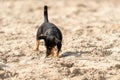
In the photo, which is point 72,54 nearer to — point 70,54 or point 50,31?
point 70,54

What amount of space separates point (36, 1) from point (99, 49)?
7.72 m

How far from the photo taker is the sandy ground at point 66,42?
362 inches

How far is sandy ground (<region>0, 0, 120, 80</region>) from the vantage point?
920cm

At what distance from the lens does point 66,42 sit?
38.0 ft

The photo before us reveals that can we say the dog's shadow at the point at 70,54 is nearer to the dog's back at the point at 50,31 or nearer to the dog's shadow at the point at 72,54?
the dog's shadow at the point at 72,54

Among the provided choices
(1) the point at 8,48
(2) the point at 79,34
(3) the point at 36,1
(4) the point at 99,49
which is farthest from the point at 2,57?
(3) the point at 36,1

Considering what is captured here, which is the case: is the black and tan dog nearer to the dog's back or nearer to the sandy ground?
the dog's back

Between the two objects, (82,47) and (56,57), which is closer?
(56,57)

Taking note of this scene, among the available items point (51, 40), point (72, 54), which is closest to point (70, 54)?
point (72, 54)

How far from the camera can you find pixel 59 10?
55.5 feet

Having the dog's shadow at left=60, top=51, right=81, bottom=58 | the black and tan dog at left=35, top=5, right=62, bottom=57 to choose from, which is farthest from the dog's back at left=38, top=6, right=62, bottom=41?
the dog's shadow at left=60, top=51, right=81, bottom=58

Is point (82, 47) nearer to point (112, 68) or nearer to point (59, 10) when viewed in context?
point (112, 68)

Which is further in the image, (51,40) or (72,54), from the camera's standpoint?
(72,54)

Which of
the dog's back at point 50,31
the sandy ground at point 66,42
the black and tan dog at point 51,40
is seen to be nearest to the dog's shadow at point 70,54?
the sandy ground at point 66,42
